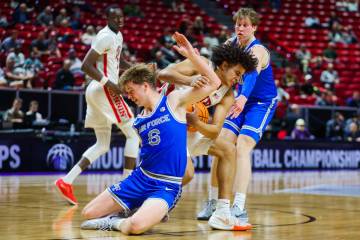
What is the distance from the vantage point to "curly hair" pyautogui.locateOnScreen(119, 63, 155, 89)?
20.5 feet

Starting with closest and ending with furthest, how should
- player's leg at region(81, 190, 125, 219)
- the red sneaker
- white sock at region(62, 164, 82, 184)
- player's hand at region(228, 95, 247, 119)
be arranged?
1. player's leg at region(81, 190, 125, 219)
2. player's hand at region(228, 95, 247, 119)
3. the red sneaker
4. white sock at region(62, 164, 82, 184)

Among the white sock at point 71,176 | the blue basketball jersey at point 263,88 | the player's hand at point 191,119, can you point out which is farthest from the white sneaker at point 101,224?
the white sock at point 71,176

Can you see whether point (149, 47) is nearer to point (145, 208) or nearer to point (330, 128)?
point (330, 128)

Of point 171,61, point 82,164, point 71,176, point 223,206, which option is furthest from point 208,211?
point 171,61

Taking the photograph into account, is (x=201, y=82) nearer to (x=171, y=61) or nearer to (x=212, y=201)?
(x=212, y=201)

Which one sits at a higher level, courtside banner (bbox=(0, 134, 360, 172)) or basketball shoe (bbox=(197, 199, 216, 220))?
basketball shoe (bbox=(197, 199, 216, 220))

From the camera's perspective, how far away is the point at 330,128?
65.7 feet

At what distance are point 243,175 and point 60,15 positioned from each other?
44.6 ft

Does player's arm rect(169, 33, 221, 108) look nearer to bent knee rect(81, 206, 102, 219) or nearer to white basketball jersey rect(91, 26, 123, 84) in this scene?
bent knee rect(81, 206, 102, 219)

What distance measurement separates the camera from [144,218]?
6027 mm

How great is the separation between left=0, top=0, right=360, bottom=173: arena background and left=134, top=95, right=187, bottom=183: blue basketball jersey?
827cm

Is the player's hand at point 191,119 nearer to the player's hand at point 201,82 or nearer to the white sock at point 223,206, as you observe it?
the player's hand at point 201,82

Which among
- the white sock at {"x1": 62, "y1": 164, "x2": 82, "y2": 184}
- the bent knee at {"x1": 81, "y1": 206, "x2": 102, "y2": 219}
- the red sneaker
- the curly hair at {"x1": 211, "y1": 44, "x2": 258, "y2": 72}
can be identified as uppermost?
the curly hair at {"x1": 211, "y1": 44, "x2": 258, "y2": 72}

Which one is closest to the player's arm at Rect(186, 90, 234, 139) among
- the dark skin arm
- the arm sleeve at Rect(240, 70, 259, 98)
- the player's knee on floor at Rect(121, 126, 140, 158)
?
the arm sleeve at Rect(240, 70, 259, 98)
